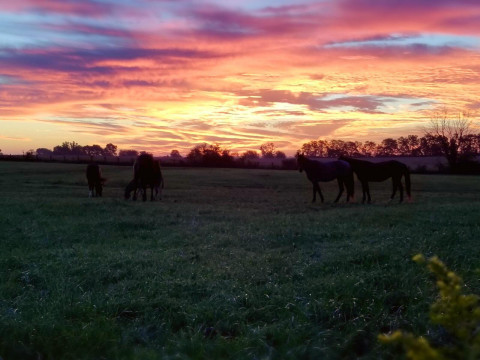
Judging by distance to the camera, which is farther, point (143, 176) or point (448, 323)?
point (143, 176)

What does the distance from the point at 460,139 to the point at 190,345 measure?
84710 millimetres

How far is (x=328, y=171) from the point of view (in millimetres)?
23516

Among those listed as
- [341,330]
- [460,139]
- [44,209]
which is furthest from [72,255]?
[460,139]

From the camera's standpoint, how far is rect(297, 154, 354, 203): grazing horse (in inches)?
911

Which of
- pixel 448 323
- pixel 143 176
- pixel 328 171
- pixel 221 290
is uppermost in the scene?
pixel 328 171

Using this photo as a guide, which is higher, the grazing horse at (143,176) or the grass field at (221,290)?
the grazing horse at (143,176)

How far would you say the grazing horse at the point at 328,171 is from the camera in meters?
23.1

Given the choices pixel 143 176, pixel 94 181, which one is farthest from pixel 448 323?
pixel 94 181

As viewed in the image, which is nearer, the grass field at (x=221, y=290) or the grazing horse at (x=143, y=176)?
the grass field at (x=221, y=290)

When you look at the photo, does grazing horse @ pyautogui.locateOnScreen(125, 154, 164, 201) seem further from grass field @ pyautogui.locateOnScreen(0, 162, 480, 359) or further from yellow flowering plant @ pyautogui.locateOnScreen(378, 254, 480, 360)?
yellow flowering plant @ pyautogui.locateOnScreen(378, 254, 480, 360)

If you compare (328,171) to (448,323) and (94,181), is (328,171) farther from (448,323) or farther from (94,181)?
(448,323)

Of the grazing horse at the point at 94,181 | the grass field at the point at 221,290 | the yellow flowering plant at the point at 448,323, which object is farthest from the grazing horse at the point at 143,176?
the yellow flowering plant at the point at 448,323

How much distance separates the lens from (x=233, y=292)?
20.3ft

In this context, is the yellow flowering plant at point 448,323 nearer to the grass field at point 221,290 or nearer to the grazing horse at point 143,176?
the grass field at point 221,290
